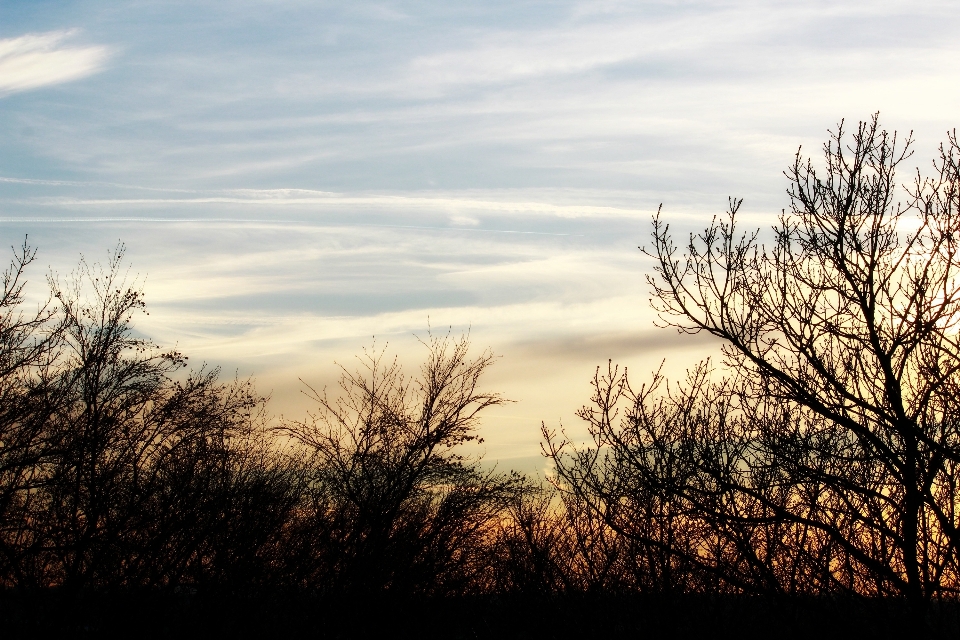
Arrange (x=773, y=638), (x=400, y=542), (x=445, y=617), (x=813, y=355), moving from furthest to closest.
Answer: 1. (x=445, y=617)
2. (x=400, y=542)
3. (x=773, y=638)
4. (x=813, y=355)

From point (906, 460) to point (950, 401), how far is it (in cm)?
92

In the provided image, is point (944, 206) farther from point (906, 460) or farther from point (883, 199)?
point (906, 460)

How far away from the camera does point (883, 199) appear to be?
1192 cm

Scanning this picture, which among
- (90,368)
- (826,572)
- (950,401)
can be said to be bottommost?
(826,572)

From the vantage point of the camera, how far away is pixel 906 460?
1110 centimetres

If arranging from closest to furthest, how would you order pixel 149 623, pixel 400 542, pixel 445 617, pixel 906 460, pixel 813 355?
1. pixel 906 460
2. pixel 813 355
3. pixel 149 623
4. pixel 400 542
5. pixel 445 617

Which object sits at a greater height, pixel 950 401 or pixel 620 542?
pixel 950 401

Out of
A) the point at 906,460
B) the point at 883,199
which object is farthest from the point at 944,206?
the point at 906,460

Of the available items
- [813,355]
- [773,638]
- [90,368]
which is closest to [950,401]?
[813,355]

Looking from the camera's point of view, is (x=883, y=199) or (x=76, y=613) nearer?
(x=883, y=199)

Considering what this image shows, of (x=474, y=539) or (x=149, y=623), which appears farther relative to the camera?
(x=474, y=539)

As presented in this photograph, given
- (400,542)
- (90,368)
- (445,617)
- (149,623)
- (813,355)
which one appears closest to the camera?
(813,355)

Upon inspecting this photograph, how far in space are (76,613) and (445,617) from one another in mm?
11630

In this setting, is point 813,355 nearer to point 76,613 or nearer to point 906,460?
point 906,460
